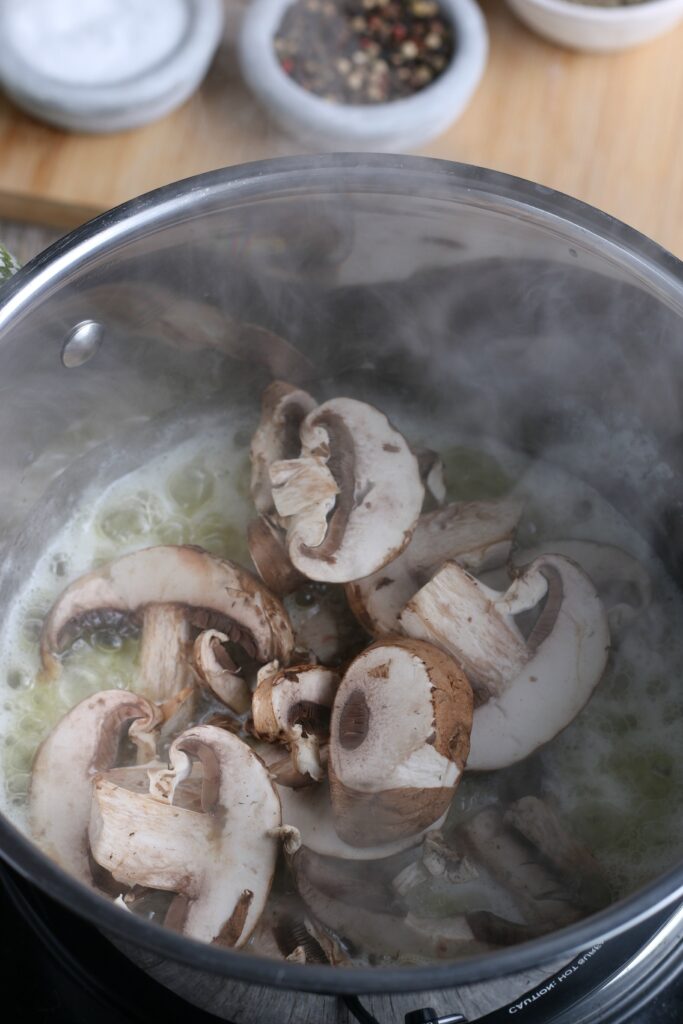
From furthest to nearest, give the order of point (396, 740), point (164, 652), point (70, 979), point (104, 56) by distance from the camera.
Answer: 1. point (104, 56)
2. point (164, 652)
3. point (70, 979)
4. point (396, 740)

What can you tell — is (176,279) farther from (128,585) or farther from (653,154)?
(653,154)

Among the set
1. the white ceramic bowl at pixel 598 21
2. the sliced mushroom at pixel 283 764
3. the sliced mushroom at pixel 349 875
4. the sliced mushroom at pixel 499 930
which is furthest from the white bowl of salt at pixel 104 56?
the sliced mushroom at pixel 499 930

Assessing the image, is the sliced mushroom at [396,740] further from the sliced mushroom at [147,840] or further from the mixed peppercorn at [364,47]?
the mixed peppercorn at [364,47]

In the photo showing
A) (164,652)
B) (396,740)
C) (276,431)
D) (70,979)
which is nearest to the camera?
(396,740)

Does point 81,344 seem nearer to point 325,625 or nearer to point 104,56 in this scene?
point 325,625

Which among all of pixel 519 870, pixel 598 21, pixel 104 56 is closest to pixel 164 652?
pixel 519 870

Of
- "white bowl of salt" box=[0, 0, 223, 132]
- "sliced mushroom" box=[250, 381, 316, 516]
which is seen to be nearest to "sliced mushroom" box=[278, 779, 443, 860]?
"sliced mushroom" box=[250, 381, 316, 516]
